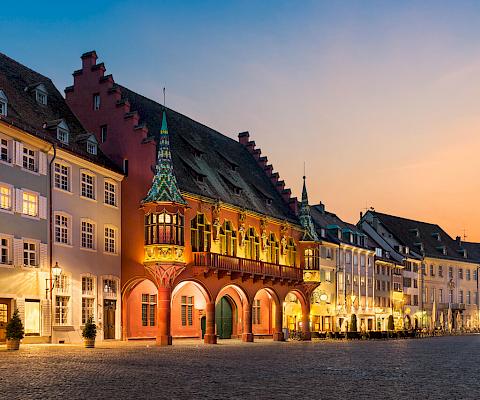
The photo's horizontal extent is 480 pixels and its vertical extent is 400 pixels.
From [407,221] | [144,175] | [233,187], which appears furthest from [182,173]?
[407,221]

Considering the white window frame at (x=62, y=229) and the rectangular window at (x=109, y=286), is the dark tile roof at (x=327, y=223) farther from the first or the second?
the white window frame at (x=62, y=229)

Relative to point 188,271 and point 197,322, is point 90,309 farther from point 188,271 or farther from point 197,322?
point 197,322

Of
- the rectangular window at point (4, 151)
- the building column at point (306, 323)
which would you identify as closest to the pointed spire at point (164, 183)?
the rectangular window at point (4, 151)

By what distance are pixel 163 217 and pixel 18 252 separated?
38.7 feet

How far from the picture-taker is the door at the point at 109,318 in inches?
1988

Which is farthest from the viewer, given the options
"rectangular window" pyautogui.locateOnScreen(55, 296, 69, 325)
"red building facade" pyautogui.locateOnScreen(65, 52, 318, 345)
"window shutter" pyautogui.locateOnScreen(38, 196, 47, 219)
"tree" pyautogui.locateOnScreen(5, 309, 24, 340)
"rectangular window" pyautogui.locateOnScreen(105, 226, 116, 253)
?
"rectangular window" pyautogui.locateOnScreen(105, 226, 116, 253)

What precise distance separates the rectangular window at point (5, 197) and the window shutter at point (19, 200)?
0.42 m

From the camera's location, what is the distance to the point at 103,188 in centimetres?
5141

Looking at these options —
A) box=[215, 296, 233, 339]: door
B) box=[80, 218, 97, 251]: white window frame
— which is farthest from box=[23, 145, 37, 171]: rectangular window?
box=[215, 296, 233, 339]: door

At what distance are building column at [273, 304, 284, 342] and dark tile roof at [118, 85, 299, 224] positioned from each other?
7.83 meters

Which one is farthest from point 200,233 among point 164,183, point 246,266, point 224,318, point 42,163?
point 42,163

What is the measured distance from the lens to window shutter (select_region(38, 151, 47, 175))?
1745 inches

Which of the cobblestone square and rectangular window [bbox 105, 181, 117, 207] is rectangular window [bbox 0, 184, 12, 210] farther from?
the cobblestone square

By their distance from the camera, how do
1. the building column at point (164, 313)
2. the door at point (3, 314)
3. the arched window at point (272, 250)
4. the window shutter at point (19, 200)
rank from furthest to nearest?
the arched window at point (272, 250) → the building column at point (164, 313) → the window shutter at point (19, 200) → the door at point (3, 314)
